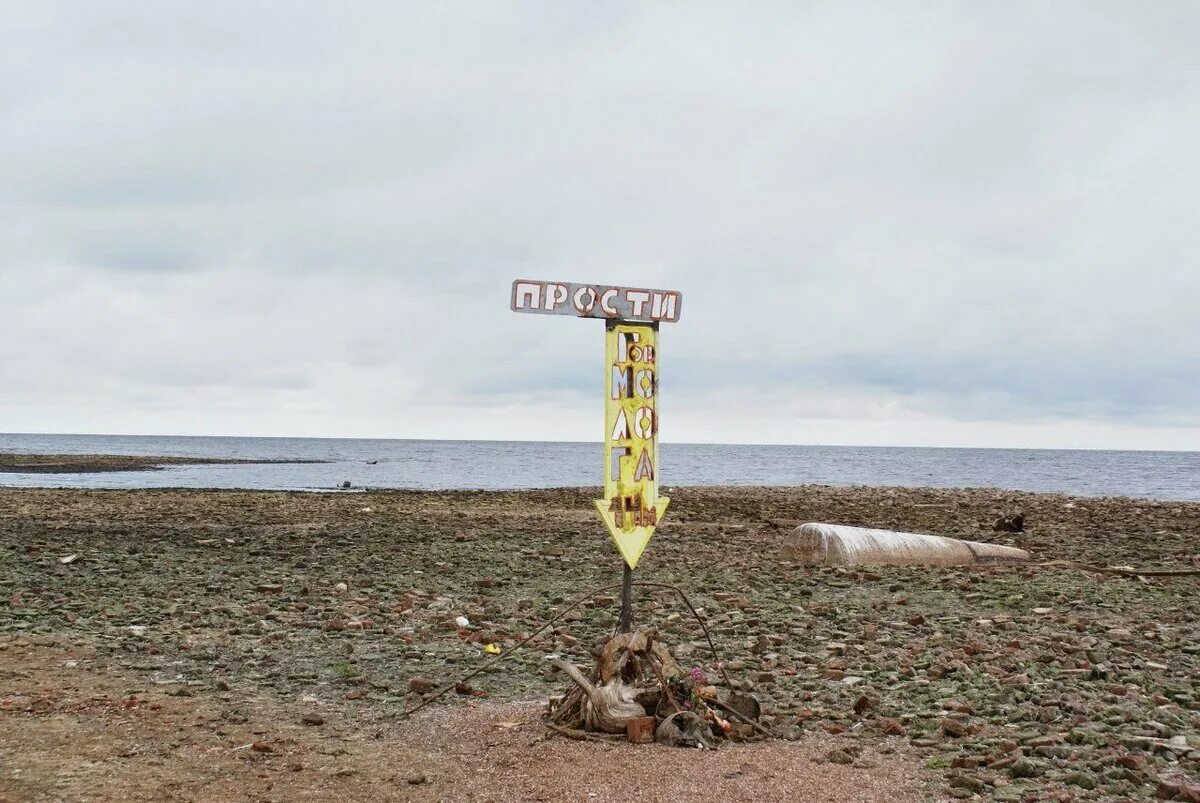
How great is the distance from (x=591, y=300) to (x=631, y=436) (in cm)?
112

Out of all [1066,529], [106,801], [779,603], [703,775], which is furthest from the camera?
[1066,529]

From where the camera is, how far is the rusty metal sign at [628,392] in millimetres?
7785

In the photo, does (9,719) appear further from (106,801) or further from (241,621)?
(241,621)

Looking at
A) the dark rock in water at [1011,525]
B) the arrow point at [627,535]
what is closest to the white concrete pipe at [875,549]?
the dark rock in water at [1011,525]

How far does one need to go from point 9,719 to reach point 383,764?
10.6ft

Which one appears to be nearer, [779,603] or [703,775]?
[703,775]

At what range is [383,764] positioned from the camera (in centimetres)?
715

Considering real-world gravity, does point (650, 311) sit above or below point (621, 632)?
above

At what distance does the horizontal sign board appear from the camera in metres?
7.68

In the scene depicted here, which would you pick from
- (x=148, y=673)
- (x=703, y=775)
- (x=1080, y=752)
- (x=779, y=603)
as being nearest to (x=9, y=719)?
(x=148, y=673)

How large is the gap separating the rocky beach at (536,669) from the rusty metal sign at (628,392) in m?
1.76

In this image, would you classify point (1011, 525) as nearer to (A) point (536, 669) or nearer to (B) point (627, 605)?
(A) point (536, 669)

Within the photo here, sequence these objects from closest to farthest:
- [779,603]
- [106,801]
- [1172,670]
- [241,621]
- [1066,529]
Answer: [106,801] < [1172,670] < [241,621] < [779,603] < [1066,529]

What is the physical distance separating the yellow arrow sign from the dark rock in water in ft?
64.3
